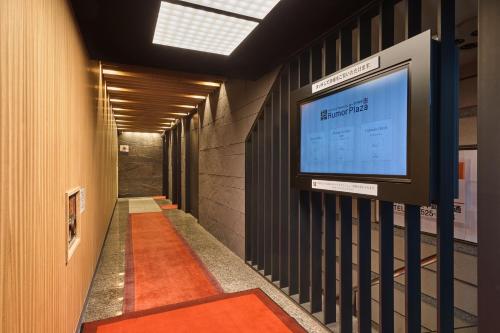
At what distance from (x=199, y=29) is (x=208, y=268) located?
2800mm

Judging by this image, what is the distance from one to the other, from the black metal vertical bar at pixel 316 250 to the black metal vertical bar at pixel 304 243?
0.32ft

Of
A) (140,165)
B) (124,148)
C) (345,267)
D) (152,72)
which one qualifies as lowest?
(345,267)

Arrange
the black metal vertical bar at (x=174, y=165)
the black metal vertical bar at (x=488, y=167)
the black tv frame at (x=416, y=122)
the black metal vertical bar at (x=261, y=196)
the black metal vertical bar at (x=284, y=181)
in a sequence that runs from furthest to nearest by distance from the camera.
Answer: the black metal vertical bar at (x=174, y=165), the black metal vertical bar at (x=261, y=196), the black metal vertical bar at (x=284, y=181), the black tv frame at (x=416, y=122), the black metal vertical bar at (x=488, y=167)

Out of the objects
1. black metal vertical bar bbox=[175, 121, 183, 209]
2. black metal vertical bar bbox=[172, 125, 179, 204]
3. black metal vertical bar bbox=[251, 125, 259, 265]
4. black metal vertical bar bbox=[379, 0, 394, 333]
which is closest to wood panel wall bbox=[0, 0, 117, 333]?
black metal vertical bar bbox=[379, 0, 394, 333]

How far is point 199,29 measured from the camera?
257 cm

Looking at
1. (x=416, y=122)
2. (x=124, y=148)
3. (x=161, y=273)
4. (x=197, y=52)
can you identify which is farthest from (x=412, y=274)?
(x=124, y=148)

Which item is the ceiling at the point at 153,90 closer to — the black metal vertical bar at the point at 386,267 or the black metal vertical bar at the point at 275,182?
the black metal vertical bar at the point at 275,182

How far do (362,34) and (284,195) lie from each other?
1.69 metres

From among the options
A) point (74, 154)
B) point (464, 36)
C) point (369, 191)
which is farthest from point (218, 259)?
point (464, 36)

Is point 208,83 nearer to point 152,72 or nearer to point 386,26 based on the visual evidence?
point 152,72

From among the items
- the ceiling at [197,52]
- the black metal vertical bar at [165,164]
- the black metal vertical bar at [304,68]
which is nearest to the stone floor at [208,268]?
the black metal vertical bar at [304,68]

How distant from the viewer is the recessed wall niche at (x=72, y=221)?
2008 mm

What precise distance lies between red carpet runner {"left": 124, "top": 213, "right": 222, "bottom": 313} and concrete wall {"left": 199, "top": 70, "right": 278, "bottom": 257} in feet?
2.20

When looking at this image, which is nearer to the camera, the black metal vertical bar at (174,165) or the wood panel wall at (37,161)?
the wood panel wall at (37,161)
